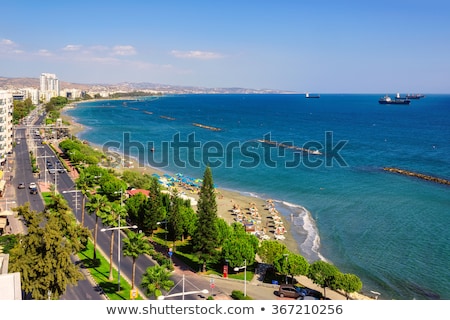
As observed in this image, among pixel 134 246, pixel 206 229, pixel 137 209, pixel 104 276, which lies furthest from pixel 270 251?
pixel 137 209

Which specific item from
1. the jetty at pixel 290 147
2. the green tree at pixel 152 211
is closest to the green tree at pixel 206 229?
the green tree at pixel 152 211

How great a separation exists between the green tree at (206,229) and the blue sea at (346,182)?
45.7 feet

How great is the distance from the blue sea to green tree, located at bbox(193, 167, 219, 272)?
13.9 m

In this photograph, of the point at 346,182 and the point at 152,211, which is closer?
the point at 152,211

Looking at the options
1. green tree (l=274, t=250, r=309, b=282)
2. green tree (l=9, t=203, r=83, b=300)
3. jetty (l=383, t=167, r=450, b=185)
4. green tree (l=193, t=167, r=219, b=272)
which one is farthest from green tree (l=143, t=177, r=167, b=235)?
jetty (l=383, t=167, r=450, b=185)

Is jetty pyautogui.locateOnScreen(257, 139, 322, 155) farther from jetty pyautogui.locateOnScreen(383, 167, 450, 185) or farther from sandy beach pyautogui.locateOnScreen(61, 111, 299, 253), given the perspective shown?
sandy beach pyautogui.locateOnScreen(61, 111, 299, 253)

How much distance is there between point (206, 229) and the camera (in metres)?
41.9

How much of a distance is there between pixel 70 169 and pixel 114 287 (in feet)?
173

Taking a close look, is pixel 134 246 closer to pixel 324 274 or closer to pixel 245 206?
pixel 324 274

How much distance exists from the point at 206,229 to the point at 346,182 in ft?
162

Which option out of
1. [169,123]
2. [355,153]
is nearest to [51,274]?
[355,153]

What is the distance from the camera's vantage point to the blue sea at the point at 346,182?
48.2 meters

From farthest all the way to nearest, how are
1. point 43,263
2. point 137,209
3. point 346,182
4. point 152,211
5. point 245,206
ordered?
point 346,182
point 245,206
point 137,209
point 152,211
point 43,263
